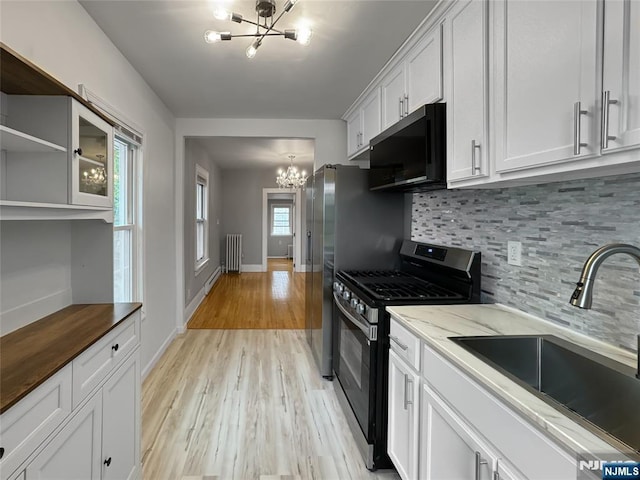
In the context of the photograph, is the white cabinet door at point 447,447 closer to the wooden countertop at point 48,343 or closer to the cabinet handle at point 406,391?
the cabinet handle at point 406,391

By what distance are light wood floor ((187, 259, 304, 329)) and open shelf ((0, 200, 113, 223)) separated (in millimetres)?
3091

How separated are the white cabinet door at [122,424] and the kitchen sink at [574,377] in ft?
4.54

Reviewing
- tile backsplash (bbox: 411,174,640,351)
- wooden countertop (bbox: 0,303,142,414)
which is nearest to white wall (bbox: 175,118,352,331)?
tile backsplash (bbox: 411,174,640,351)

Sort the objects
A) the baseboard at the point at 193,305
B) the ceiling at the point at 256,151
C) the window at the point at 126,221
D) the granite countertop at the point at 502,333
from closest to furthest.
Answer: the granite countertop at the point at 502,333 < the window at the point at 126,221 < the baseboard at the point at 193,305 < the ceiling at the point at 256,151

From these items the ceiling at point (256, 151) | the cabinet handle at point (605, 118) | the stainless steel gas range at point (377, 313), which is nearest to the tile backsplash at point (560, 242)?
the stainless steel gas range at point (377, 313)

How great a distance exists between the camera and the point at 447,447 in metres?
1.31

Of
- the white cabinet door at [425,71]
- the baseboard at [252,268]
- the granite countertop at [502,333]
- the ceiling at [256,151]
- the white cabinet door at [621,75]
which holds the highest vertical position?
the ceiling at [256,151]

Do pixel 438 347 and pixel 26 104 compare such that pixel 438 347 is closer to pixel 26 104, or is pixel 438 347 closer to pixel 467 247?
pixel 467 247

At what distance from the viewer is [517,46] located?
135 centimetres

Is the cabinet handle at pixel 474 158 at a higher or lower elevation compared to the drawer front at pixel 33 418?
higher

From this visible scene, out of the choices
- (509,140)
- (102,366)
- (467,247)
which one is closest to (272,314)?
(467,247)

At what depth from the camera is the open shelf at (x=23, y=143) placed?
3.77 feet

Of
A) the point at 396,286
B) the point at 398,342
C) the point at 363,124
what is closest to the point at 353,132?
the point at 363,124

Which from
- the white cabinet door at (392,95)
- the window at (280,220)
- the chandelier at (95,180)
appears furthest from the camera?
the window at (280,220)
